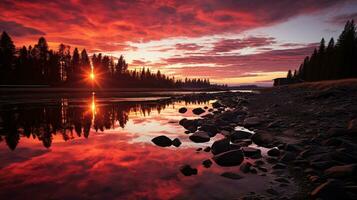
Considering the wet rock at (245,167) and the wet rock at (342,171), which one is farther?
the wet rock at (245,167)

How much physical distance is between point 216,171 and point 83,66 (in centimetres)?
10274

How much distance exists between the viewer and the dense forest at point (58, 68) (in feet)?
206

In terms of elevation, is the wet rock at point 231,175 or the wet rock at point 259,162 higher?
the wet rock at point 259,162

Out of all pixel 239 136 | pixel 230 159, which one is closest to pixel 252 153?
pixel 230 159

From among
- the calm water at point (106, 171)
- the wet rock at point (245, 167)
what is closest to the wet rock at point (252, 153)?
the wet rock at point (245, 167)

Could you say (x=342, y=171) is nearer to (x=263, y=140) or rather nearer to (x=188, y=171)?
(x=188, y=171)

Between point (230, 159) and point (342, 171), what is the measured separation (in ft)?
9.97

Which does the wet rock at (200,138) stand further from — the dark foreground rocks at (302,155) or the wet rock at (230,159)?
the wet rock at (230,159)

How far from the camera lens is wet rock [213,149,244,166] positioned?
A: 7.22m

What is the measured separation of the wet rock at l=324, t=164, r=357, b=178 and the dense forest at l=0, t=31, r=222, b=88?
3014 inches

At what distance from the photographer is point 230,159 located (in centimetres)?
729

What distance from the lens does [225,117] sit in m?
16.4

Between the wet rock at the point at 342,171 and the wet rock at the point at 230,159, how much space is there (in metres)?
2.47

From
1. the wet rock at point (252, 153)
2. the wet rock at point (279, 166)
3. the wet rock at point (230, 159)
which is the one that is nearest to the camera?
the wet rock at point (279, 166)
